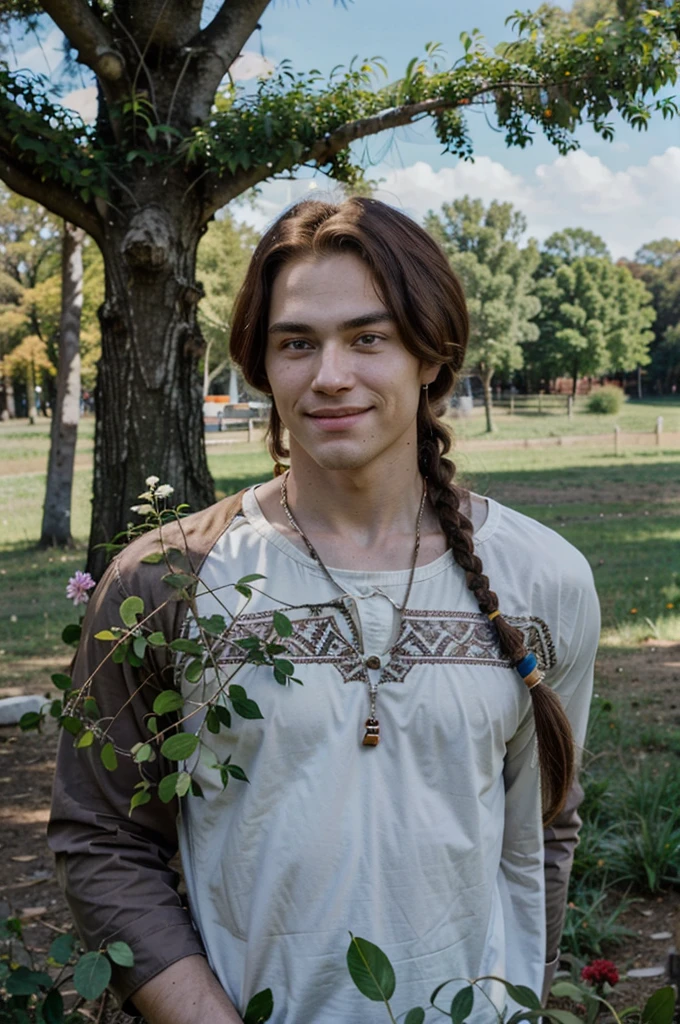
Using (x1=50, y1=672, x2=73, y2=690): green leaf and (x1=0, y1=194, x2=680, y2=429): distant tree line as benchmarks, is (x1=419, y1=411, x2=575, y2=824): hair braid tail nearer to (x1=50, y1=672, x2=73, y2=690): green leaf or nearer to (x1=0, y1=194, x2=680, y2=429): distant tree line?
(x1=50, y1=672, x2=73, y2=690): green leaf

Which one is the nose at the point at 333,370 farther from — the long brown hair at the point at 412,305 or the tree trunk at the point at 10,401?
the tree trunk at the point at 10,401

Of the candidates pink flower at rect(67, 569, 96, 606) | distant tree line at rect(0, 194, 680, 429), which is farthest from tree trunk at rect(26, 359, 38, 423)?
pink flower at rect(67, 569, 96, 606)

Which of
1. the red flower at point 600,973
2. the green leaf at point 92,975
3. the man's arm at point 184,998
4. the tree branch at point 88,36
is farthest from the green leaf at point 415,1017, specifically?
the tree branch at point 88,36

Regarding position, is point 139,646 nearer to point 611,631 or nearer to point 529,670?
point 529,670

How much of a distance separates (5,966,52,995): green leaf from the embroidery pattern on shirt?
53 centimetres

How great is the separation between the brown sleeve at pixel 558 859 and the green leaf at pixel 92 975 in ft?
2.60

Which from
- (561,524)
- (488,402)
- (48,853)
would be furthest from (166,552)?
(488,402)

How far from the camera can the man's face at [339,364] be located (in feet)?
4.77

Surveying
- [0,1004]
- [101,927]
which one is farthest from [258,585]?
[0,1004]

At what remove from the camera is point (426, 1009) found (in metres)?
1.41

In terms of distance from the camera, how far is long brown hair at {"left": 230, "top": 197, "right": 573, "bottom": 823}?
1480 mm

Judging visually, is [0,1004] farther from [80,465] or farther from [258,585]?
[80,465]

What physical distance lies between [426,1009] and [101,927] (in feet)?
1.52

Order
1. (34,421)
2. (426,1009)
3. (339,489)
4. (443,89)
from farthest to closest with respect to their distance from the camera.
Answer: (34,421) → (443,89) → (339,489) → (426,1009)
